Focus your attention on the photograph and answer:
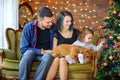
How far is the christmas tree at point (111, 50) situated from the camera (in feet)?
14.8

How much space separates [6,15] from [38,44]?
1631 mm

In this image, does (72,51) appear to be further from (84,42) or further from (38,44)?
(38,44)

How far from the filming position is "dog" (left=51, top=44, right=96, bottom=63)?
4.60 m

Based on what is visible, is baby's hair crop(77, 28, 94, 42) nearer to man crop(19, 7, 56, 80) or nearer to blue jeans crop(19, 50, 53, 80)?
man crop(19, 7, 56, 80)

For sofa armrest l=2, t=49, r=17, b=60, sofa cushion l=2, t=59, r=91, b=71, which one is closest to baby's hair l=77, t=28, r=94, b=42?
sofa cushion l=2, t=59, r=91, b=71

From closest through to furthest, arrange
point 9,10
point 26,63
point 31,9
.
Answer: point 26,63
point 9,10
point 31,9

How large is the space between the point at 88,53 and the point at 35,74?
30.4 inches

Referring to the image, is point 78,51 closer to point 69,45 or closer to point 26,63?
point 69,45

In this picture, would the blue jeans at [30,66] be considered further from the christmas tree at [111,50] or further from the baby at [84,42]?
the christmas tree at [111,50]

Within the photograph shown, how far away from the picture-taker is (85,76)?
459 cm

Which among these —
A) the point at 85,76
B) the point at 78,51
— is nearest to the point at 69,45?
the point at 78,51

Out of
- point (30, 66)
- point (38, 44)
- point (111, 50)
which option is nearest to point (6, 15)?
point (38, 44)

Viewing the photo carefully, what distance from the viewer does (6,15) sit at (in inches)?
239

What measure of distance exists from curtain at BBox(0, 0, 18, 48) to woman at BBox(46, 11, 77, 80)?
157cm
